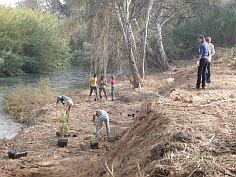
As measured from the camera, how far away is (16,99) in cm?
1491

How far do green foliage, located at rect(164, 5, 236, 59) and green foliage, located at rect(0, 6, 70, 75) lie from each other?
1113 centimetres

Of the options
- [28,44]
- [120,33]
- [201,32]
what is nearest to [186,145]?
[120,33]

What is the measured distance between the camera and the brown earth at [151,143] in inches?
128

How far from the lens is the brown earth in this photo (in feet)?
10.6

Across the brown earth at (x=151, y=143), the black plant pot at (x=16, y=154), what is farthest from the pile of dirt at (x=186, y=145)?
the black plant pot at (x=16, y=154)

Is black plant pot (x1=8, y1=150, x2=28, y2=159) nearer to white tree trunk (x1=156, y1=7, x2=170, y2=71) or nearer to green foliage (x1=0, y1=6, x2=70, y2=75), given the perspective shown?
white tree trunk (x1=156, y1=7, x2=170, y2=71)

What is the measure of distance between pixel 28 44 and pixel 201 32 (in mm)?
18840

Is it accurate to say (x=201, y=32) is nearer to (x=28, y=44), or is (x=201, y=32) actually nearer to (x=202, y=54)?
(x=202, y=54)

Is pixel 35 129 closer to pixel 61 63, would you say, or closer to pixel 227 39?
pixel 227 39

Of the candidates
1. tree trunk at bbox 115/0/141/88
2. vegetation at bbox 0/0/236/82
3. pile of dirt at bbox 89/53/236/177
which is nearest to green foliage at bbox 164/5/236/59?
vegetation at bbox 0/0/236/82

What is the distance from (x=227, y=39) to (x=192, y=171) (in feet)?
78.9

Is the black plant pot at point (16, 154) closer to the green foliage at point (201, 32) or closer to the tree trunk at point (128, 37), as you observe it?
the tree trunk at point (128, 37)

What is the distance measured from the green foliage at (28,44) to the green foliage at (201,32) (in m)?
11.1

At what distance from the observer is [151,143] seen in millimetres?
4312
